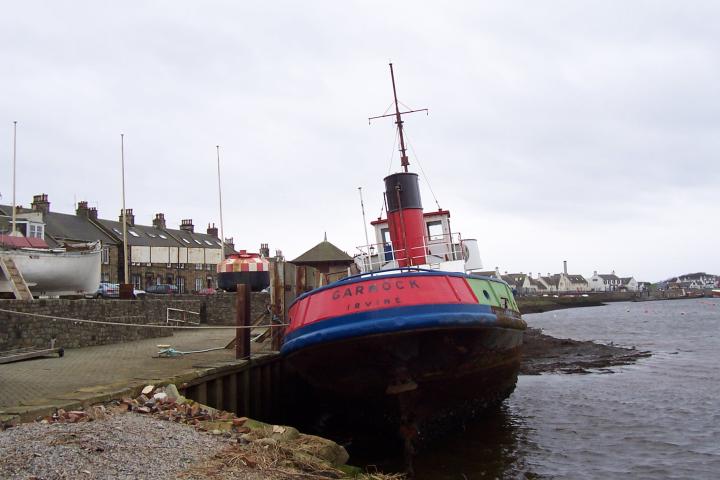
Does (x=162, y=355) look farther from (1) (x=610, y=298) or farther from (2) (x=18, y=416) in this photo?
(1) (x=610, y=298)

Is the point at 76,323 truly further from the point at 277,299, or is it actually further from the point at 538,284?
the point at 538,284

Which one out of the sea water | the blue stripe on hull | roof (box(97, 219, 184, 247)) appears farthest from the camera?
roof (box(97, 219, 184, 247))

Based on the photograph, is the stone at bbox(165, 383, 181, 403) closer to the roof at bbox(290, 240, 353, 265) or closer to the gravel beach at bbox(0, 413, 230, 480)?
the gravel beach at bbox(0, 413, 230, 480)

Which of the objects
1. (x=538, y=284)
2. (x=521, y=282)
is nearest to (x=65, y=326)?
(x=521, y=282)

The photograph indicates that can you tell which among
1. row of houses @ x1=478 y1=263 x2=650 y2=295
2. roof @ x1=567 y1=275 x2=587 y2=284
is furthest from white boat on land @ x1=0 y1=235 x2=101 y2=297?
roof @ x1=567 y1=275 x2=587 y2=284

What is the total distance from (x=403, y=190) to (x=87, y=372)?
20.9ft

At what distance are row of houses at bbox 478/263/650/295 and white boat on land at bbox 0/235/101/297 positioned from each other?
116685 mm

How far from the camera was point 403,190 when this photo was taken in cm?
1116

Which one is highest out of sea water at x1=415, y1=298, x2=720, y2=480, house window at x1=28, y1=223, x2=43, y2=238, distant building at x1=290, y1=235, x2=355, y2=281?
house window at x1=28, y1=223, x2=43, y2=238

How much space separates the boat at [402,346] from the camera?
791cm

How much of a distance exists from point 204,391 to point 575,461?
577 centimetres

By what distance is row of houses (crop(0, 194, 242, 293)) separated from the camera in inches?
1312

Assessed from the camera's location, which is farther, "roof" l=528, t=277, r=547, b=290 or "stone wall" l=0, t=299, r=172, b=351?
"roof" l=528, t=277, r=547, b=290

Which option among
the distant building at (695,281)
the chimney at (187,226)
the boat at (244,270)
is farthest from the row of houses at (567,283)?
the boat at (244,270)
